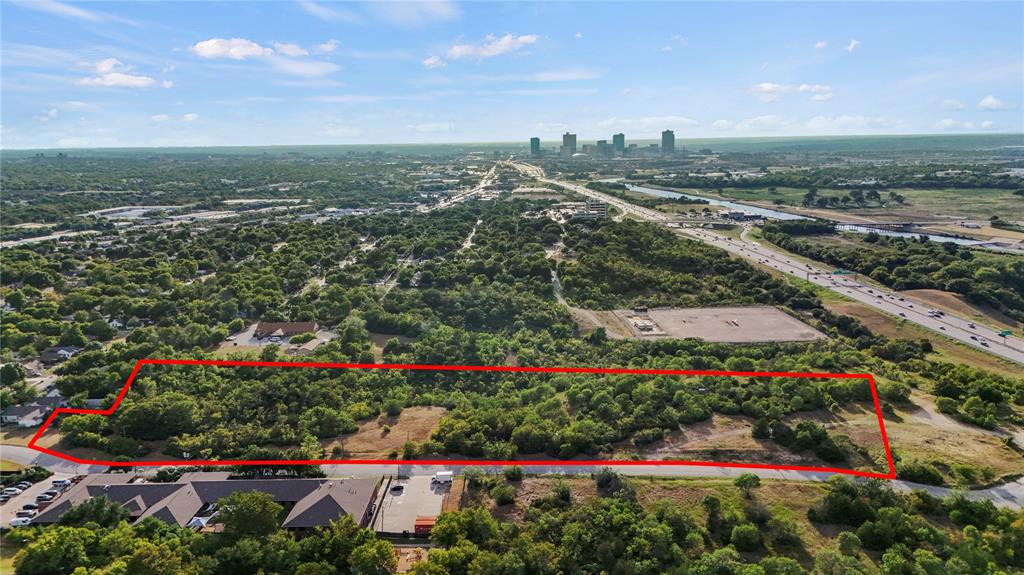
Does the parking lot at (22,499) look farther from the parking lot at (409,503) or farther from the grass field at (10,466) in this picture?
the parking lot at (409,503)

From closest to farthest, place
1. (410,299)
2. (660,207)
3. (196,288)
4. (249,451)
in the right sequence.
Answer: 1. (249,451)
2. (410,299)
3. (196,288)
4. (660,207)

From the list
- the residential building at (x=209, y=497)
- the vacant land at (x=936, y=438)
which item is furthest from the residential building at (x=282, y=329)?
the vacant land at (x=936, y=438)

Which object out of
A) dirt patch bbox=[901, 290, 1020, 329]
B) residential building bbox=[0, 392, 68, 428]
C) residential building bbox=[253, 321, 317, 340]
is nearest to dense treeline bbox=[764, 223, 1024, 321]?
dirt patch bbox=[901, 290, 1020, 329]

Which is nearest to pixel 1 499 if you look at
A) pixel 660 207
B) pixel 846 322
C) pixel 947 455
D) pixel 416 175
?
pixel 947 455

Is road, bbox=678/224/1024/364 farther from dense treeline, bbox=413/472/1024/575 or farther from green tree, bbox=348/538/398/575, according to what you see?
green tree, bbox=348/538/398/575

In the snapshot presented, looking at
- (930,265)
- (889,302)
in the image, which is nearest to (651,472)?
(889,302)

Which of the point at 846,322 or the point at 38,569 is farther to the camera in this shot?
the point at 846,322

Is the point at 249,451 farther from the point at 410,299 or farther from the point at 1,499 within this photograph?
the point at 410,299
